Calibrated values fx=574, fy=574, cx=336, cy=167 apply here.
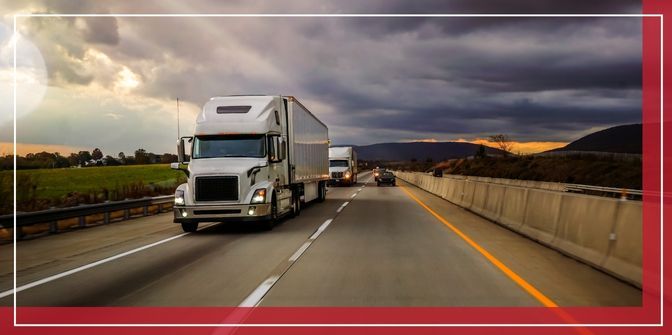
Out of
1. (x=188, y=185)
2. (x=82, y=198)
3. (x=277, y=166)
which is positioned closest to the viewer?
(x=188, y=185)

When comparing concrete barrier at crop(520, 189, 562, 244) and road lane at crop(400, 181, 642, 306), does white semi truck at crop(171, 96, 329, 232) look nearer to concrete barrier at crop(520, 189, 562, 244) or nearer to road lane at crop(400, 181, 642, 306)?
road lane at crop(400, 181, 642, 306)

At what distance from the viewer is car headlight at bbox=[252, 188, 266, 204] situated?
48.2 ft

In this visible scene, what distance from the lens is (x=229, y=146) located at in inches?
618

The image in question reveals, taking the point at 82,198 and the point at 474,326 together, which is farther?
the point at 82,198

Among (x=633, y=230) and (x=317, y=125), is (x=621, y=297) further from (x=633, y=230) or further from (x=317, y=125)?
(x=317, y=125)

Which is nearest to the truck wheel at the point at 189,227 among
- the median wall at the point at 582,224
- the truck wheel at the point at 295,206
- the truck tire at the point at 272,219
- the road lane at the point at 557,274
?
the truck tire at the point at 272,219

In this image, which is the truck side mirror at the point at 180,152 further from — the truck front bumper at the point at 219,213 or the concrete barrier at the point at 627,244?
the concrete barrier at the point at 627,244

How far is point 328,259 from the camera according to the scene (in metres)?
9.98

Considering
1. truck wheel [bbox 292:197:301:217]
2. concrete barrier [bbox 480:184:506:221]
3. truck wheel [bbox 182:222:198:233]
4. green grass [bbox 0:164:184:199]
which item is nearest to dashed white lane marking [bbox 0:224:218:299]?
truck wheel [bbox 182:222:198:233]

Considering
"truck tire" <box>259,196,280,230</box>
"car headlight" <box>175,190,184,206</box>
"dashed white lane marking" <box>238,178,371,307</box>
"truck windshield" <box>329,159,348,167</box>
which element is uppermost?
"truck windshield" <box>329,159,348,167</box>

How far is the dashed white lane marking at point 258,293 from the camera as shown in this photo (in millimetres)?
6707

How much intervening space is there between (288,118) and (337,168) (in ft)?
105

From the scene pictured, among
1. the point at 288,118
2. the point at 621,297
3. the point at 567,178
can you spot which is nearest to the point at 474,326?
the point at 621,297

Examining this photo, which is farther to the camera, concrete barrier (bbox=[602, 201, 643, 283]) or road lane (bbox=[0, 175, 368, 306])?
concrete barrier (bbox=[602, 201, 643, 283])
